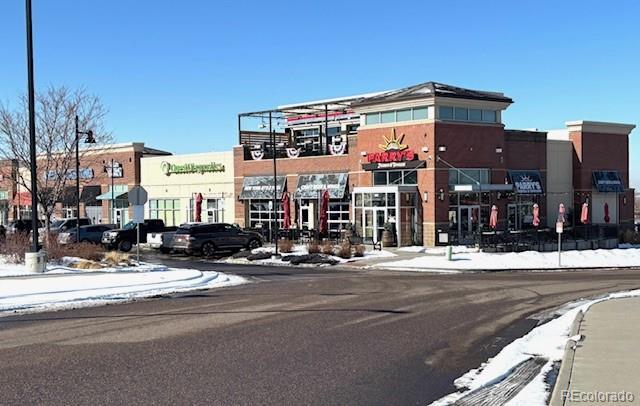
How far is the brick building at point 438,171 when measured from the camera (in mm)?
37062

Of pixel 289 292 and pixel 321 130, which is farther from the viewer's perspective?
pixel 321 130

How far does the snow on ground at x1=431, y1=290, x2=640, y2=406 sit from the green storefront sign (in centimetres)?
3932

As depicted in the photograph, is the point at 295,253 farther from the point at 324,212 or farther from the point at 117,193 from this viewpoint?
the point at 117,193

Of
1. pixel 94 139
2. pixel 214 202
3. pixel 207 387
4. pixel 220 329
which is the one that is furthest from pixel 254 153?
pixel 207 387

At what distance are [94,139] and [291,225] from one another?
14276mm

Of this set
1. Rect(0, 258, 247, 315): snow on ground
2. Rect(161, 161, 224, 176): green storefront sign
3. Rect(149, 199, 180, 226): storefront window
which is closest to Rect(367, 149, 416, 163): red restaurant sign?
Rect(161, 161, 224, 176): green storefront sign

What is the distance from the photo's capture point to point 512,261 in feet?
98.2

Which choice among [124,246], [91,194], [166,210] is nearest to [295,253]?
[124,246]

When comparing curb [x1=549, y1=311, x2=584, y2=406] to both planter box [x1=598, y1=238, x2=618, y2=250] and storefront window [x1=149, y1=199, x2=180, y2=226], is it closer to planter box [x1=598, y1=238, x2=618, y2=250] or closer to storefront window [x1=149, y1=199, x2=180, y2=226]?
planter box [x1=598, y1=238, x2=618, y2=250]

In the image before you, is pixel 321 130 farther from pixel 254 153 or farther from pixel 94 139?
pixel 94 139

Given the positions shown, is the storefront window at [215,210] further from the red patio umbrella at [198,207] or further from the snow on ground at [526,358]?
the snow on ground at [526,358]

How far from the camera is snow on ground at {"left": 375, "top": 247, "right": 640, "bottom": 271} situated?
2827cm

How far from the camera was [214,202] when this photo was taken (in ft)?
165

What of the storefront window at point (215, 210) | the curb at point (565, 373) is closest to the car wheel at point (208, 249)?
the storefront window at point (215, 210)
